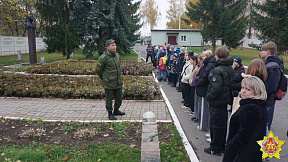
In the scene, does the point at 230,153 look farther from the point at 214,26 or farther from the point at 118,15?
the point at 214,26

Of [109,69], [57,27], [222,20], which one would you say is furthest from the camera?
[222,20]

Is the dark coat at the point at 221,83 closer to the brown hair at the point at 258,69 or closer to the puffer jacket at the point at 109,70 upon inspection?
the brown hair at the point at 258,69

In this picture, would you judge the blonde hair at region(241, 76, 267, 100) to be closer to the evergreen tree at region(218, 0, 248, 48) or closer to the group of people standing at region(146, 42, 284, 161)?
the group of people standing at region(146, 42, 284, 161)

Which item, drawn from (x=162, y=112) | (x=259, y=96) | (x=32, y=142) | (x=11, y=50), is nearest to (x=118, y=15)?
(x=11, y=50)

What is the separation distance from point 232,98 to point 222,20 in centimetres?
2517

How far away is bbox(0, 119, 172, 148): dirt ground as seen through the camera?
4.82m

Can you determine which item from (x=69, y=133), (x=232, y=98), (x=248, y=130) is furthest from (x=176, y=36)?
(x=248, y=130)

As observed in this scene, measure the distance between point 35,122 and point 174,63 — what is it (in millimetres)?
6764

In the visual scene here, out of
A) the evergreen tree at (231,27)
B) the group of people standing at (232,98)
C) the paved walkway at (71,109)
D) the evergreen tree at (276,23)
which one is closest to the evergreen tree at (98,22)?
the evergreen tree at (276,23)

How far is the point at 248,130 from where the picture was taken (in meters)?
2.60

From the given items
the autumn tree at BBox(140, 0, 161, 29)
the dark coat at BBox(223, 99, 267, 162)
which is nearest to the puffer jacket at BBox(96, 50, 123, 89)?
A: the dark coat at BBox(223, 99, 267, 162)

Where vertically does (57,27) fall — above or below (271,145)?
above

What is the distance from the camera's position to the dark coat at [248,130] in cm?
259

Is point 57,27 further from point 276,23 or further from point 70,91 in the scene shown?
point 276,23
